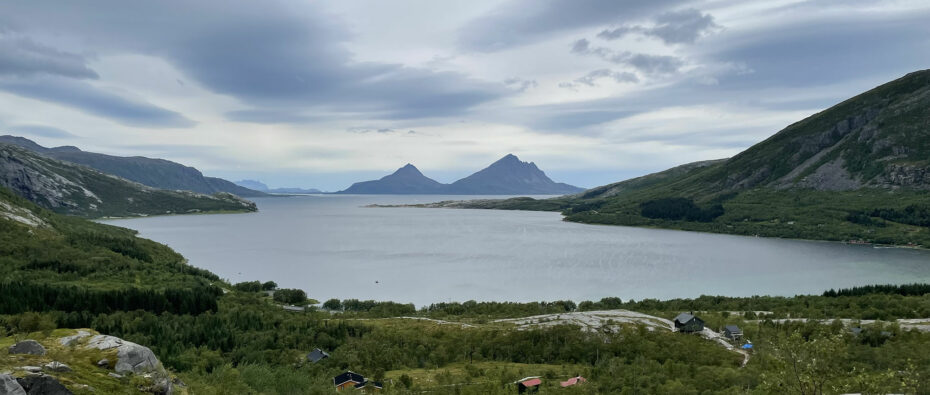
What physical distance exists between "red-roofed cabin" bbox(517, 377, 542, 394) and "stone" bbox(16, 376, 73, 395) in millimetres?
41705

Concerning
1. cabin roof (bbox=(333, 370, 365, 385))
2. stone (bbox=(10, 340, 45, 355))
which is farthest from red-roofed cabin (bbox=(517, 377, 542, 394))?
stone (bbox=(10, 340, 45, 355))

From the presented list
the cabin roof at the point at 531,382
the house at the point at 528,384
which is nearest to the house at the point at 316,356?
the house at the point at 528,384

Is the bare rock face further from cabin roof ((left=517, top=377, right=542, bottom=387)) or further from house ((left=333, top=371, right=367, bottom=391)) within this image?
cabin roof ((left=517, top=377, right=542, bottom=387))

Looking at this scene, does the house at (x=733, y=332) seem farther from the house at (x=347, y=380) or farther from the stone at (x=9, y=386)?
the stone at (x=9, y=386)

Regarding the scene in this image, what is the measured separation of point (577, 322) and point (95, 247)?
140 metres

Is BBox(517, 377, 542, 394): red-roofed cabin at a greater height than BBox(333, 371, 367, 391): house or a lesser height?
greater

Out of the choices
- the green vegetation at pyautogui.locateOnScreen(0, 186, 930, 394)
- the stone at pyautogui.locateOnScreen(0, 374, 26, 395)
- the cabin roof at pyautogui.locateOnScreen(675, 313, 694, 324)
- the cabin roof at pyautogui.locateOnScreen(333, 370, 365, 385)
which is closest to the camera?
the stone at pyautogui.locateOnScreen(0, 374, 26, 395)

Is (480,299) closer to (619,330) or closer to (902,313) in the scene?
(619,330)

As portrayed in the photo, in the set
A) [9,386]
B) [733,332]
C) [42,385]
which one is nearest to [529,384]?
[733,332]

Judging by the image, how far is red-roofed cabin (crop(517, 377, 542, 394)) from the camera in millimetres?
54631

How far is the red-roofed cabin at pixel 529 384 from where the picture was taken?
5463 cm

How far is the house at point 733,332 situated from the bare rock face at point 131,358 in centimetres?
7472

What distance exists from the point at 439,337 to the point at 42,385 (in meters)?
60.0

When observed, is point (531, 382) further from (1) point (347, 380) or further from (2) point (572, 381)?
(1) point (347, 380)
